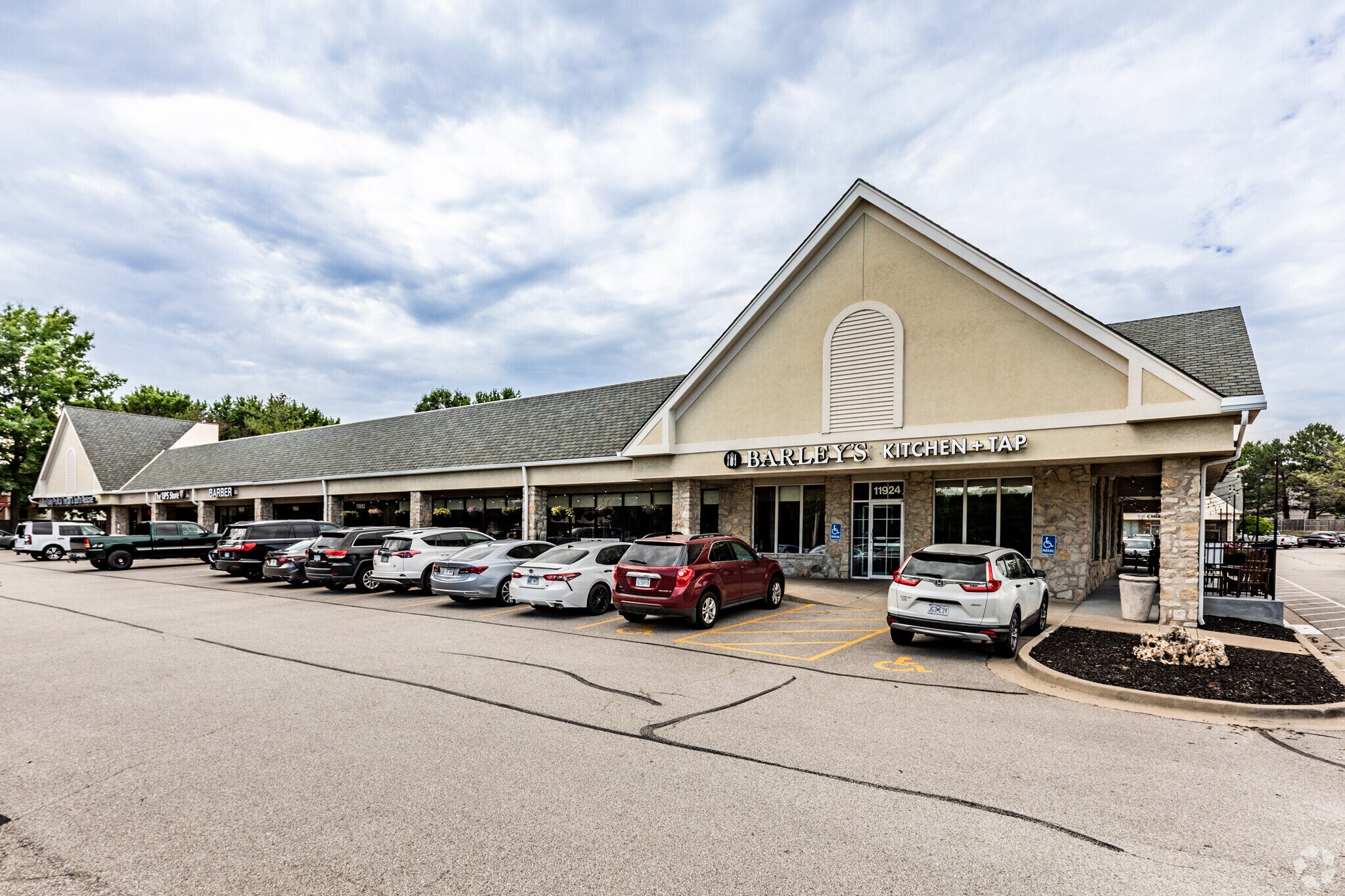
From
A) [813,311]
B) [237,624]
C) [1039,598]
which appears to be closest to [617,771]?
[1039,598]

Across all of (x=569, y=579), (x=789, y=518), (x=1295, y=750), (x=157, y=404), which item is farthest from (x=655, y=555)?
(x=157, y=404)

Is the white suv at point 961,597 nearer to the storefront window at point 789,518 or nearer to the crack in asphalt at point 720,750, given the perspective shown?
the crack in asphalt at point 720,750

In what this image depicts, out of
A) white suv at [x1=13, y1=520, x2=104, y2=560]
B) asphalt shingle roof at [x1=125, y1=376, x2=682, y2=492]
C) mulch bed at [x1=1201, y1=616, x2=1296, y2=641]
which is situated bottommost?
white suv at [x1=13, y1=520, x2=104, y2=560]

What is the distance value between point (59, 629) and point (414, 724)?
410 inches

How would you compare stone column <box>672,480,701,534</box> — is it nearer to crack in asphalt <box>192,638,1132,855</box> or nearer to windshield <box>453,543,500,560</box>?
windshield <box>453,543,500,560</box>

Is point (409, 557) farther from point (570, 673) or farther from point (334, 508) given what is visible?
point (334, 508)

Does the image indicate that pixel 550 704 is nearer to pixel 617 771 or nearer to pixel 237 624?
pixel 617 771

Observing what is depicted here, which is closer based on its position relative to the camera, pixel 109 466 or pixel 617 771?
pixel 617 771

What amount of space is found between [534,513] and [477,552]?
24.9ft

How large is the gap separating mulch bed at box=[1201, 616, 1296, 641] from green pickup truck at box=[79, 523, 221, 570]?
101 feet

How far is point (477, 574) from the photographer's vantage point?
15.7 meters

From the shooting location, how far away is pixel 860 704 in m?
7.75

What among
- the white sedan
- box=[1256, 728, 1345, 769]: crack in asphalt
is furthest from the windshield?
box=[1256, 728, 1345, 769]: crack in asphalt

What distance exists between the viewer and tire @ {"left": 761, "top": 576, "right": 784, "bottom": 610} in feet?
48.9
